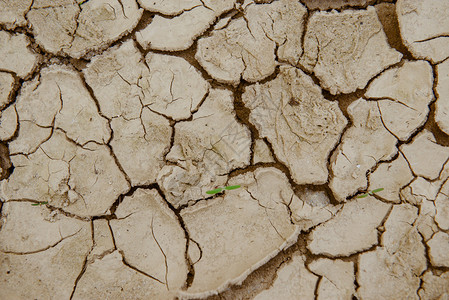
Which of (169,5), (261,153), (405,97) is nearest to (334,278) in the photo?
(261,153)

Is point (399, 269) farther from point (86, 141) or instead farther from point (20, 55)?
point (20, 55)

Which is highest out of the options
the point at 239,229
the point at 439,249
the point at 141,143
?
the point at 141,143

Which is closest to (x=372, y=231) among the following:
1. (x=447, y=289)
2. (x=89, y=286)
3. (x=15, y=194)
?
(x=447, y=289)

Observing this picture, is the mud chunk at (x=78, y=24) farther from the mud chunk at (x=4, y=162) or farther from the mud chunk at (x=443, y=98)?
the mud chunk at (x=443, y=98)

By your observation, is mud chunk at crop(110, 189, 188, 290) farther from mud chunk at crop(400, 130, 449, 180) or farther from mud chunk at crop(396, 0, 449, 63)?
mud chunk at crop(396, 0, 449, 63)

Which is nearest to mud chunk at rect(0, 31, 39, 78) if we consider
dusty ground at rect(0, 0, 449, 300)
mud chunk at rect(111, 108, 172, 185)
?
dusty ground at rect(0, 0, 449, 300)

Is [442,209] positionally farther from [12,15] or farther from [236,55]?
[12,15]
